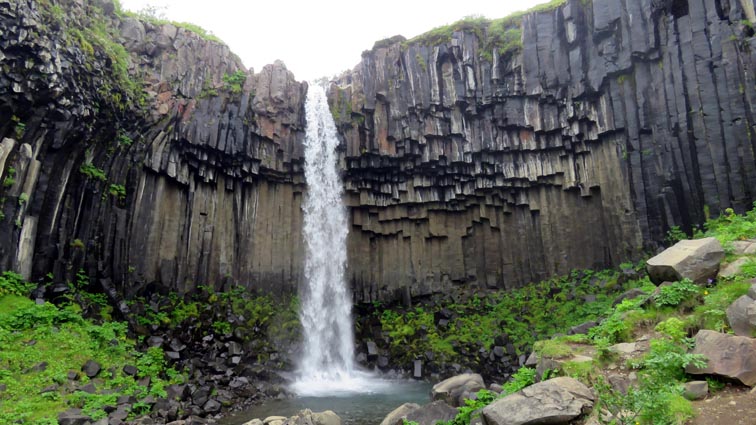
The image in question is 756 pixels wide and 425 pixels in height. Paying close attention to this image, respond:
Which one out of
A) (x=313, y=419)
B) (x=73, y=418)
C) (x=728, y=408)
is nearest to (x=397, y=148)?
(x=313, y=419)

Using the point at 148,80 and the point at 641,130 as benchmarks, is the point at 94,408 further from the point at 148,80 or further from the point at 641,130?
the point at 641,130

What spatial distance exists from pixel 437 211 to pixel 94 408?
1739cm

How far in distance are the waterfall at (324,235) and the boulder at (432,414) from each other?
500 inches

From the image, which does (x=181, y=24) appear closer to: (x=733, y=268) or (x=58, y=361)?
(x=58, y=361)

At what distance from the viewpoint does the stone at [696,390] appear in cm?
513

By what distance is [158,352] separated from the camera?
14555 millimetres

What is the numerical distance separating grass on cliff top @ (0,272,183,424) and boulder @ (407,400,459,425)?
693 cm

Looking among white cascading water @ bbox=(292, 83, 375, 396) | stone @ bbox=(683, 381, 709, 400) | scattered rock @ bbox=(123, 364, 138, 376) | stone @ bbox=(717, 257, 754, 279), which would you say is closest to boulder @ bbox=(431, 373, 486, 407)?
stone @ bbox=(717, 257, 754, 279)

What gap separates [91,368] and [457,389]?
9494 mm

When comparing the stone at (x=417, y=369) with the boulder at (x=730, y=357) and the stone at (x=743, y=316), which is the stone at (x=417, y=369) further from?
the boulder at (x=730, y=357)

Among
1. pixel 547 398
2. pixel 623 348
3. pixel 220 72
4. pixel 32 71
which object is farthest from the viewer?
pixel 220 72

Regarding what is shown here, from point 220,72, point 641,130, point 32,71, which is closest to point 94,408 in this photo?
point 32,71

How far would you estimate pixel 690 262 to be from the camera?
800 centimetres

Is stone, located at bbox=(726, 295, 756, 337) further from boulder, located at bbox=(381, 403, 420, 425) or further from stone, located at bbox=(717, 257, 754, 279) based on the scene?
boulder, located at bbox=(381, 403, 420, 425)
